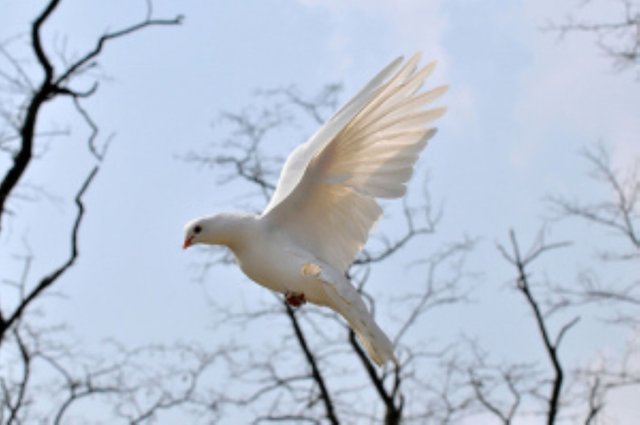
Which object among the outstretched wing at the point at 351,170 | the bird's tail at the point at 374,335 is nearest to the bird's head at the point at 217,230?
the outstretched wing at the point at 351,170

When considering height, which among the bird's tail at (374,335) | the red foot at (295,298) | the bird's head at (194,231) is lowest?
the bird's tail at (374,335)

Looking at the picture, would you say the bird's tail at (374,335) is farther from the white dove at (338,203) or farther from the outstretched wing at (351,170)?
the outstretched wing at (351,170)

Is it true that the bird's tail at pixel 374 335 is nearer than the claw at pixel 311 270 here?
Yes

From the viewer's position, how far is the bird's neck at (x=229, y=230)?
400 cm

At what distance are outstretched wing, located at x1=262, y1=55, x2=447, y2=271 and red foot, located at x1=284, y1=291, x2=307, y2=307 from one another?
1.08 feet

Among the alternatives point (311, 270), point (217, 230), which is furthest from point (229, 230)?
point (311, 270)

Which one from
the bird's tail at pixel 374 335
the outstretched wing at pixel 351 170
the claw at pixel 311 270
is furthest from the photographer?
the outstretched wing at pixel 351 170

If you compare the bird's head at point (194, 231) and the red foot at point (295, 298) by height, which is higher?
the bird's head at point (194, 231)

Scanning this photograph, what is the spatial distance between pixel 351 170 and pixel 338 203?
0.17 metres

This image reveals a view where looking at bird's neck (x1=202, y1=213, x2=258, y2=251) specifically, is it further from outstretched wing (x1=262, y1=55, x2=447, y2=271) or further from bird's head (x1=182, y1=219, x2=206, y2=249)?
outstretched wing (x1=262, y1=55, x2=447, y2=271)

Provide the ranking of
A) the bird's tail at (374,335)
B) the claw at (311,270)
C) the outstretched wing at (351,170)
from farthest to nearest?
1. the outstretched wing at (351,170)
2. the claw at (311,270)
3. the bird's tail at (374,335)

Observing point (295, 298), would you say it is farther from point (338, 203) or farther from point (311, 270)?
point (338, 203)

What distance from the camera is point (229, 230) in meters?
3.99

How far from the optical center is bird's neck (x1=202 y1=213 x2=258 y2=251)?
400 cm
